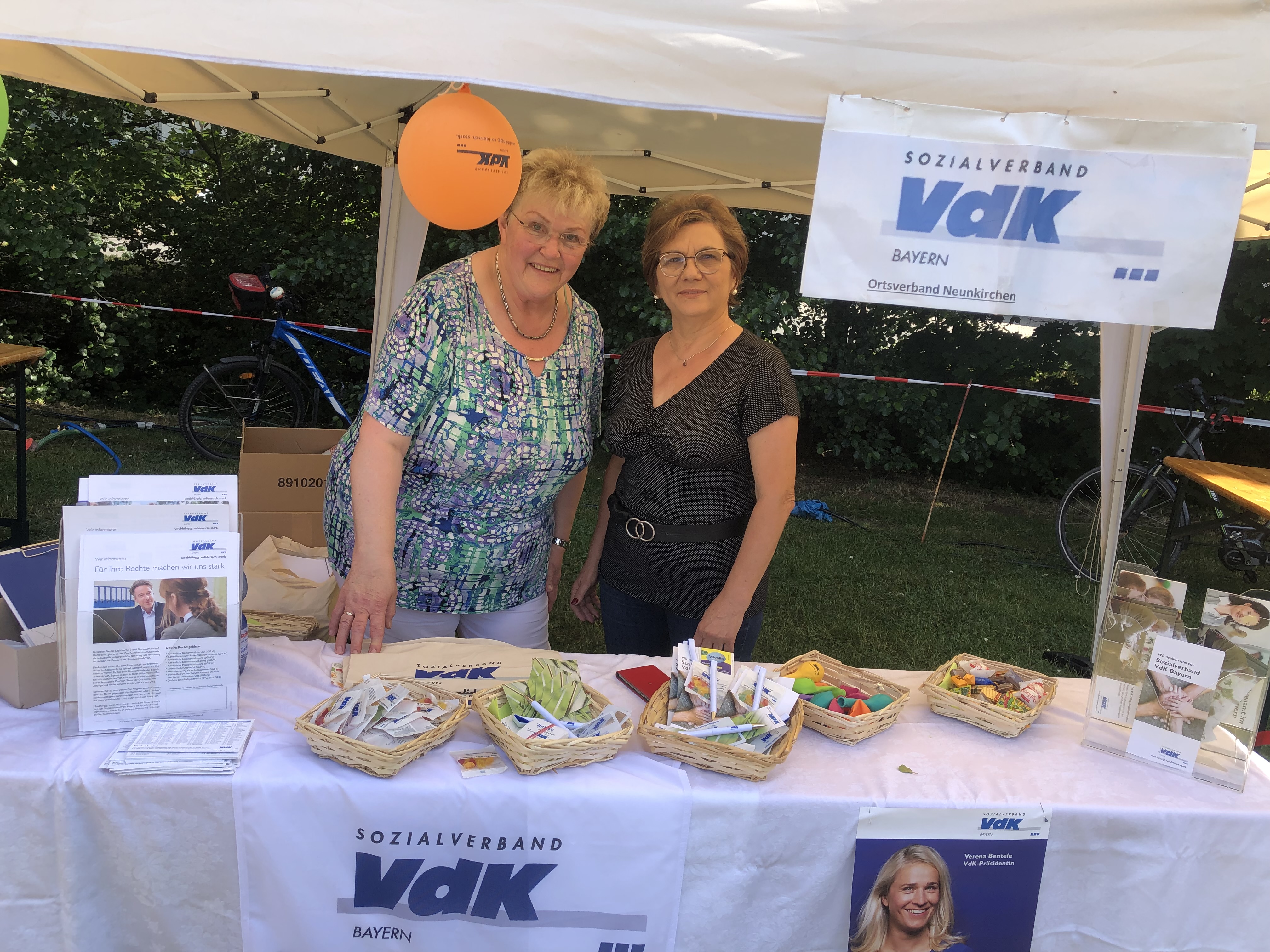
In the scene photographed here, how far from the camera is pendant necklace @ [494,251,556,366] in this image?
1.85 meters

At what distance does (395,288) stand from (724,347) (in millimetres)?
2182

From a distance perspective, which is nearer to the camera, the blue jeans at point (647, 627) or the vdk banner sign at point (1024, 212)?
the vdk banner sign at point (1024, 212)

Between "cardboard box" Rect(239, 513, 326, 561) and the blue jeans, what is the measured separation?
5.38ft

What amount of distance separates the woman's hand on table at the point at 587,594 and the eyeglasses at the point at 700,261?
80cm

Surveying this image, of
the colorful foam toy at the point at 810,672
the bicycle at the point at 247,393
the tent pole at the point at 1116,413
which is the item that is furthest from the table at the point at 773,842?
the bicycle at the point at 247,393

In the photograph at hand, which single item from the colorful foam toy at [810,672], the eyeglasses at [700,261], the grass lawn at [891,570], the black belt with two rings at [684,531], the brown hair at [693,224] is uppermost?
the brown hair at [693,224]

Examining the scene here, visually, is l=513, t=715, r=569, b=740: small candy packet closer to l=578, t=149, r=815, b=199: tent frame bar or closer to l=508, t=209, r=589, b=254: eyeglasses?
l=508, t=209, r=589, b=254: eyeglasses

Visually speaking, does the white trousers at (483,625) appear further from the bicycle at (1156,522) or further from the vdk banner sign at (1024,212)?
the bicycle at (1156,522)

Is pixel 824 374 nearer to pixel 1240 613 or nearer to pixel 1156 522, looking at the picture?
pixel 1156 522

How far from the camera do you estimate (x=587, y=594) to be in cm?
238

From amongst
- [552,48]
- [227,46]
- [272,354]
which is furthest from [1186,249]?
[272,354]

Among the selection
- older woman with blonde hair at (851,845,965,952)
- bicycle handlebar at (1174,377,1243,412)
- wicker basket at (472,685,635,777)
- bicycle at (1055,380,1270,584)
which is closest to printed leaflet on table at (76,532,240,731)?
wicker basket at (472,685,635,777)

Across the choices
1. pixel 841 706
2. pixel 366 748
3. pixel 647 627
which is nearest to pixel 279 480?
pixel 647 627

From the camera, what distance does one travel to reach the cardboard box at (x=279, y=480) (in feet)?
11.0
